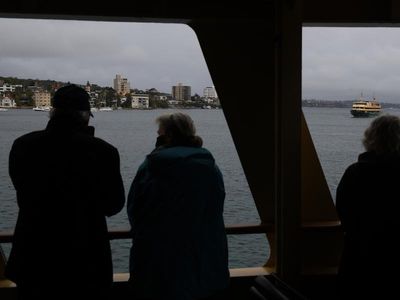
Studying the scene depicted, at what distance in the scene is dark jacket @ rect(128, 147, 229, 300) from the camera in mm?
2178

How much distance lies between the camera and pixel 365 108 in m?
5.01

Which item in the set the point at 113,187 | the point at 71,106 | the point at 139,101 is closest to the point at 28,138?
the point at 71,106

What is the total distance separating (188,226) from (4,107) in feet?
7.00

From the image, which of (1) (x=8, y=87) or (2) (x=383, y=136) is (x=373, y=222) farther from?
(1) (x=8, y=87)

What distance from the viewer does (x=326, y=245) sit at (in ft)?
11.8

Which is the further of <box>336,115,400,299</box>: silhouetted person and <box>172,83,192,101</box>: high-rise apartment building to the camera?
<box>172,83,192,101</box>: high-rise apartment building

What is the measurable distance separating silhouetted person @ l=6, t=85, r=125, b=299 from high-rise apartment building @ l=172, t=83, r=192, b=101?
→ 1781 mm

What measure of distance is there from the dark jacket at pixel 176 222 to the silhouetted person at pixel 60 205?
189mm

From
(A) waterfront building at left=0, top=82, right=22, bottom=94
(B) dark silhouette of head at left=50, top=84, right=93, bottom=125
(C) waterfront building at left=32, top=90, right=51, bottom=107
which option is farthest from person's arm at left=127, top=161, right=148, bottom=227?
(A) waterfront building at left=0, top=82, right=22, bottom=94

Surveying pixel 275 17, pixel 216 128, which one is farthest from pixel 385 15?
pixel 216 128

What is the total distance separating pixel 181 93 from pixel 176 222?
198 centimetres

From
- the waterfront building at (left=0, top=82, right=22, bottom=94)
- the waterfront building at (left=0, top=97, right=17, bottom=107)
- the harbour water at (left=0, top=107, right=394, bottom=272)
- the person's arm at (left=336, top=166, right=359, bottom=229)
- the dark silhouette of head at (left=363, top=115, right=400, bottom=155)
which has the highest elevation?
the waterfront building at (left=0, top=82, right=22, bottom=94)

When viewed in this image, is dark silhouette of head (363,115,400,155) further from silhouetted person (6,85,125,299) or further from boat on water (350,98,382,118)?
boat on water (350,98,382,118)

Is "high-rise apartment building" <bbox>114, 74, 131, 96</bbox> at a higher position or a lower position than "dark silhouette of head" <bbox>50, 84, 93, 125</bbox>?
higher
